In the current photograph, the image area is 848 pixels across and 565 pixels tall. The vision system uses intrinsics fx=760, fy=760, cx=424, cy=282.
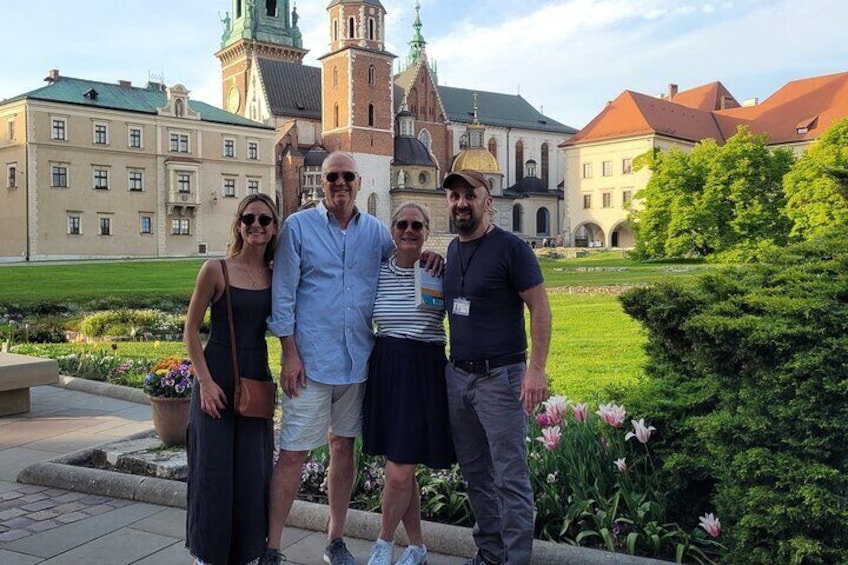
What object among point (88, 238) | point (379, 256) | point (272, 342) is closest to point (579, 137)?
point (88, 238)

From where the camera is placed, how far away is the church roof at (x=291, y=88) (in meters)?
63.3

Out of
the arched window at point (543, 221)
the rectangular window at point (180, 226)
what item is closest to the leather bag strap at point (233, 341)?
the rectangular window at point (180, 226)

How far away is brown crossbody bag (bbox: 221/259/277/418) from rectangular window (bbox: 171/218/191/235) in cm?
5096

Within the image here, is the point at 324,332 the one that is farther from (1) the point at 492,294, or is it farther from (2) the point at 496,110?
(2) the point at 496,110

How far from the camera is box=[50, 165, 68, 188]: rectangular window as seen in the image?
155 ft

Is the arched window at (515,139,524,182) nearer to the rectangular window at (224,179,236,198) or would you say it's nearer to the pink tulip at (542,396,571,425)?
the rectangular window at (224,179,236,198)

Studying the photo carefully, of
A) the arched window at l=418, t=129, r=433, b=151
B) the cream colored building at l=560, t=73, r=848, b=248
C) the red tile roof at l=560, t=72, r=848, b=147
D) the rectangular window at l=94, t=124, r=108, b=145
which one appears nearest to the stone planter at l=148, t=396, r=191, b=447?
the rectangular window at l=94, t=124, r=108, b=145

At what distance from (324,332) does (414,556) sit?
1254mm

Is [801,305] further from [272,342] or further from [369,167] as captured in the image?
[369,167]

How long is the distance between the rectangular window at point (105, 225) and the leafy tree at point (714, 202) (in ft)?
110

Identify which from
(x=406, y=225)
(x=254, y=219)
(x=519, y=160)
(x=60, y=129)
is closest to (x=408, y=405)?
(x=406, y=225)

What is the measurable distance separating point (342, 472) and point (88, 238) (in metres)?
49.0

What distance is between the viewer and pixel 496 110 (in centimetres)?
8012

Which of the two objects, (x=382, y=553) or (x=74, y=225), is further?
(x=74, y=225)
